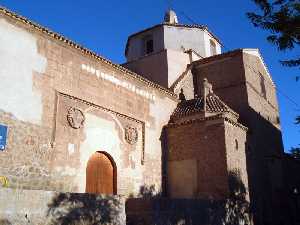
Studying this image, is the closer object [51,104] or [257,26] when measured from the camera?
[257,26]

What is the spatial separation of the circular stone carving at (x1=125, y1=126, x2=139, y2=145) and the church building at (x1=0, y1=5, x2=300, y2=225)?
5 cm

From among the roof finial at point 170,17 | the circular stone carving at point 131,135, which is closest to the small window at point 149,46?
the roof finial at point 170,17

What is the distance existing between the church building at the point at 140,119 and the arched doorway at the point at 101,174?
0.12 ft

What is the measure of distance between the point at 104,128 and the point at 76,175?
2.17 m

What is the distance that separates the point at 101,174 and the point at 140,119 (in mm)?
3250

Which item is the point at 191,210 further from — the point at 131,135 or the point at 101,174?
the point at 131,135

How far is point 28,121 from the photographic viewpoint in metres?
10.4

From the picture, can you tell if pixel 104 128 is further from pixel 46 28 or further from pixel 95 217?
pixel 95 217

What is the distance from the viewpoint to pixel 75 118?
464 inches

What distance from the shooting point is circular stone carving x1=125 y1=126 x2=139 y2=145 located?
13923 mm

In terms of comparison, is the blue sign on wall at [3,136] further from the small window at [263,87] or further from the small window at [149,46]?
the small window at [263,87]

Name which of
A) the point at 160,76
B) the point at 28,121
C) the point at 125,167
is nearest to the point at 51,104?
the point at 28,121

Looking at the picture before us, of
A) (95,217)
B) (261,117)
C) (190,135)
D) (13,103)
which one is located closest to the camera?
(95,217)

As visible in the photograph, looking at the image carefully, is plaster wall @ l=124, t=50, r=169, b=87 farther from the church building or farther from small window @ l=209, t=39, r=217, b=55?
small window @ l=209, t=39, r=217, b=55
